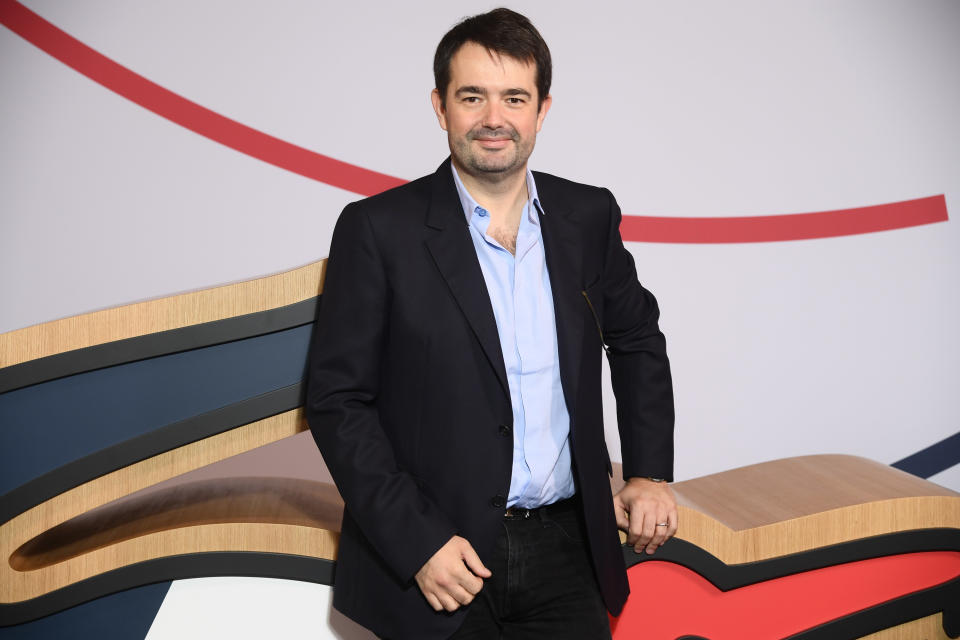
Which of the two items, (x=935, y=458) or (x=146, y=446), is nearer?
(x=146, y=446)

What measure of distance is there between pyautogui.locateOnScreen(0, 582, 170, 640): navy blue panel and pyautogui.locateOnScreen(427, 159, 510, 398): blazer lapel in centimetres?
91

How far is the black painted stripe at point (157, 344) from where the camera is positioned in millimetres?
1746

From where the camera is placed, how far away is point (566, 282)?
174cm

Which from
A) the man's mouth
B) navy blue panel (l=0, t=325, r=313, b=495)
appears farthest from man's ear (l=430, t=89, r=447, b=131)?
navy blue panel (l=0, t=325, r=313, b=495)

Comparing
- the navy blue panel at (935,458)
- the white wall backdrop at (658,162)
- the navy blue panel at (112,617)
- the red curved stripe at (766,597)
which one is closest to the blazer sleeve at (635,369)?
the red curved stripe at (766,597)

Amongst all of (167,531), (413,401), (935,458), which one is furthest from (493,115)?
(935,458)

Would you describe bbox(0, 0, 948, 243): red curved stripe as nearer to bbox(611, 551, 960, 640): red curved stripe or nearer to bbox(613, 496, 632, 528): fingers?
bbox(611, 551, 960, 640): red curved stripe

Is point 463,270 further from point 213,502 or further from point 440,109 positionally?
point 213,502

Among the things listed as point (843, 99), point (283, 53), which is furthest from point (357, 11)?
point (843, 99)

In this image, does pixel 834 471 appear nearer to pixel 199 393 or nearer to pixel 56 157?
pixel 199 393

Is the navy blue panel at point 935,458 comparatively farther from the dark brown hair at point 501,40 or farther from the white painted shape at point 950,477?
the dark brown hair at point 501,40

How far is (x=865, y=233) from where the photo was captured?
15.6 ft

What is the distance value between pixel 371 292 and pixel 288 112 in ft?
9.61

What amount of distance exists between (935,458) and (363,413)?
4.15 metres
